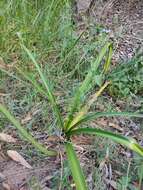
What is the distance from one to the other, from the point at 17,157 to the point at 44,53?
0.99 meters

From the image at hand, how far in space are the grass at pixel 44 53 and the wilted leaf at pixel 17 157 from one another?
1.02 ft

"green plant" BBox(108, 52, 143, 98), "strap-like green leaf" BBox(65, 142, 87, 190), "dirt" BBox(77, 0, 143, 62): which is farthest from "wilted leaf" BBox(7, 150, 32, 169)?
"dirt" BBox(77, 0, 143, 62)

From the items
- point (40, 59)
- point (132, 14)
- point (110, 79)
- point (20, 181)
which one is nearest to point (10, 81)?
point (40, 59)

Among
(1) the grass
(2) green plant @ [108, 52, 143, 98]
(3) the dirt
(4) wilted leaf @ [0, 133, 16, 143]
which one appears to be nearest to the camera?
(4) wilted leaf @ [0, 133, 16, 143]

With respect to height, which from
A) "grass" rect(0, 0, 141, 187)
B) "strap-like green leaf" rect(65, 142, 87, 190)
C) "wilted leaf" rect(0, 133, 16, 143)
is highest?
"grass" rect(0, 0, 141, 187)

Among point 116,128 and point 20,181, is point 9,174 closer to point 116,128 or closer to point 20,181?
point 20,181

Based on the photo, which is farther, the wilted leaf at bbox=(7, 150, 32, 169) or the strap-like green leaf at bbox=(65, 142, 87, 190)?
the wilted leaf at bbox=(7, 150, 32, 169)

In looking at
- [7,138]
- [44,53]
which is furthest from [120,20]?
[7,138]

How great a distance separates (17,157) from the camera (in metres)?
2.08

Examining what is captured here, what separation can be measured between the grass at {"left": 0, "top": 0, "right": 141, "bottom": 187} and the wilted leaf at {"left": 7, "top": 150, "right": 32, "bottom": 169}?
1.02 feet

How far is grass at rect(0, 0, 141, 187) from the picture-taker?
2.50 metres

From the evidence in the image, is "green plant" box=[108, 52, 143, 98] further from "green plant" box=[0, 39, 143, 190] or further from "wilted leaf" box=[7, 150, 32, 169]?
"wilted leaf" box=[7, 150, 32, 169]

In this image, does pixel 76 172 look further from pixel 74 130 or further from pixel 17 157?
pixel 17 157

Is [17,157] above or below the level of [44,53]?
below
